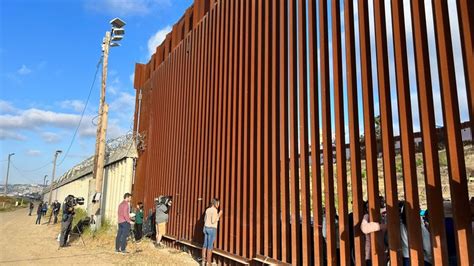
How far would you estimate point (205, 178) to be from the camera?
402 inches

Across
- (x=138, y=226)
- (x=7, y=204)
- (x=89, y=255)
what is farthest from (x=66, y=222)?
(x=7, y=204)

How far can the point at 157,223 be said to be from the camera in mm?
12547

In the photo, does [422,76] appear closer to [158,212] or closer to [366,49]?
[366,49]

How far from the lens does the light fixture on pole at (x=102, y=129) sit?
578 inches

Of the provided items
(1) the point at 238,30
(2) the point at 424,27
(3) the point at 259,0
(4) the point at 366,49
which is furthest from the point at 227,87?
(2) the point at 424,27

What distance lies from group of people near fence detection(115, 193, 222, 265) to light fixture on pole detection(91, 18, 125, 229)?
158 cm

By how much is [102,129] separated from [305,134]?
447 inches

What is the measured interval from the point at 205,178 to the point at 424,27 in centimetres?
652

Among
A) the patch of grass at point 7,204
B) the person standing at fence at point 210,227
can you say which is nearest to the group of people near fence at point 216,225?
the person standing at fence at point 210,227

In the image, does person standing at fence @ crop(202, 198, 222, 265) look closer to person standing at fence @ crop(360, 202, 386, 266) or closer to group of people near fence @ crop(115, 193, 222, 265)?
group of people near fence @ crop(115, 193, 222, 265)

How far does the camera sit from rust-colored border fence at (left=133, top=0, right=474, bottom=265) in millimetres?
4695

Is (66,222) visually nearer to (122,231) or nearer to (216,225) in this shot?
(122,231)

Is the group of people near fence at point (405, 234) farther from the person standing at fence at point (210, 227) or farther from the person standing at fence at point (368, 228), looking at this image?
the person standing at fence at point (210, 227)

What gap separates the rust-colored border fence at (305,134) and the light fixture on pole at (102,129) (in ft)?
10.0
